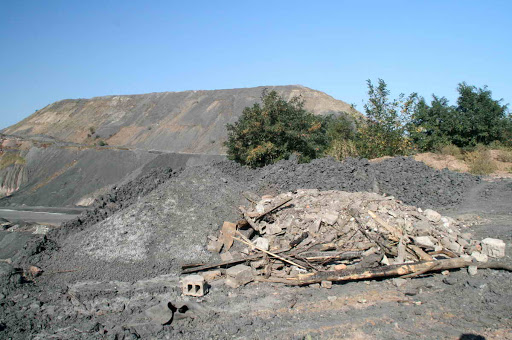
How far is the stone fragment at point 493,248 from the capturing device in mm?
8031

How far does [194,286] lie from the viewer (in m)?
7.48

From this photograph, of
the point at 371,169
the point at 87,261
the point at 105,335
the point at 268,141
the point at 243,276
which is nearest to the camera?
the point at 105,335

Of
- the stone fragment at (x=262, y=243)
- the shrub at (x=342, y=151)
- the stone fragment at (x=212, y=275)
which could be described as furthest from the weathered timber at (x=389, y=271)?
the shrub at (x=342, y=151)

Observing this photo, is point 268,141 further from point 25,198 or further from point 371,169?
point 25,198

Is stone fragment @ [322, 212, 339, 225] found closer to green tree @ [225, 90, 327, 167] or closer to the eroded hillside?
green tree @ [225, 90, 327, 167]

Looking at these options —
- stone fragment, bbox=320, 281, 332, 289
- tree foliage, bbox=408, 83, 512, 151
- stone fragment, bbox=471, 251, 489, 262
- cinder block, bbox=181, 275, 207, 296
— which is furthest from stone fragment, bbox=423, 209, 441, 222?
tree foliage, bbox=408, 83, 512, 151

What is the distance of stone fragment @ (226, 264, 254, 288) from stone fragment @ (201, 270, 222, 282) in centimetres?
24

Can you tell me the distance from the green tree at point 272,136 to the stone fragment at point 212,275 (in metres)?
8.84

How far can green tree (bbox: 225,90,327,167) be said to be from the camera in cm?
1719

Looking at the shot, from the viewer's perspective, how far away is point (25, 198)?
24.3 meters

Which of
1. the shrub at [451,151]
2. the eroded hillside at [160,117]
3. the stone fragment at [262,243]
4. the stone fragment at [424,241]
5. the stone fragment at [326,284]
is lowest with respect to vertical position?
the stone fragment at [326,284]

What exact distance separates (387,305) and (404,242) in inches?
89.2

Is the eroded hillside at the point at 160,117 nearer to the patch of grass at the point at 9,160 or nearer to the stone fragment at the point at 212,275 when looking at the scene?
the patch of grass at the point at 9,160

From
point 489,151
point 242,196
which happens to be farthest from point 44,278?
point 489,151
